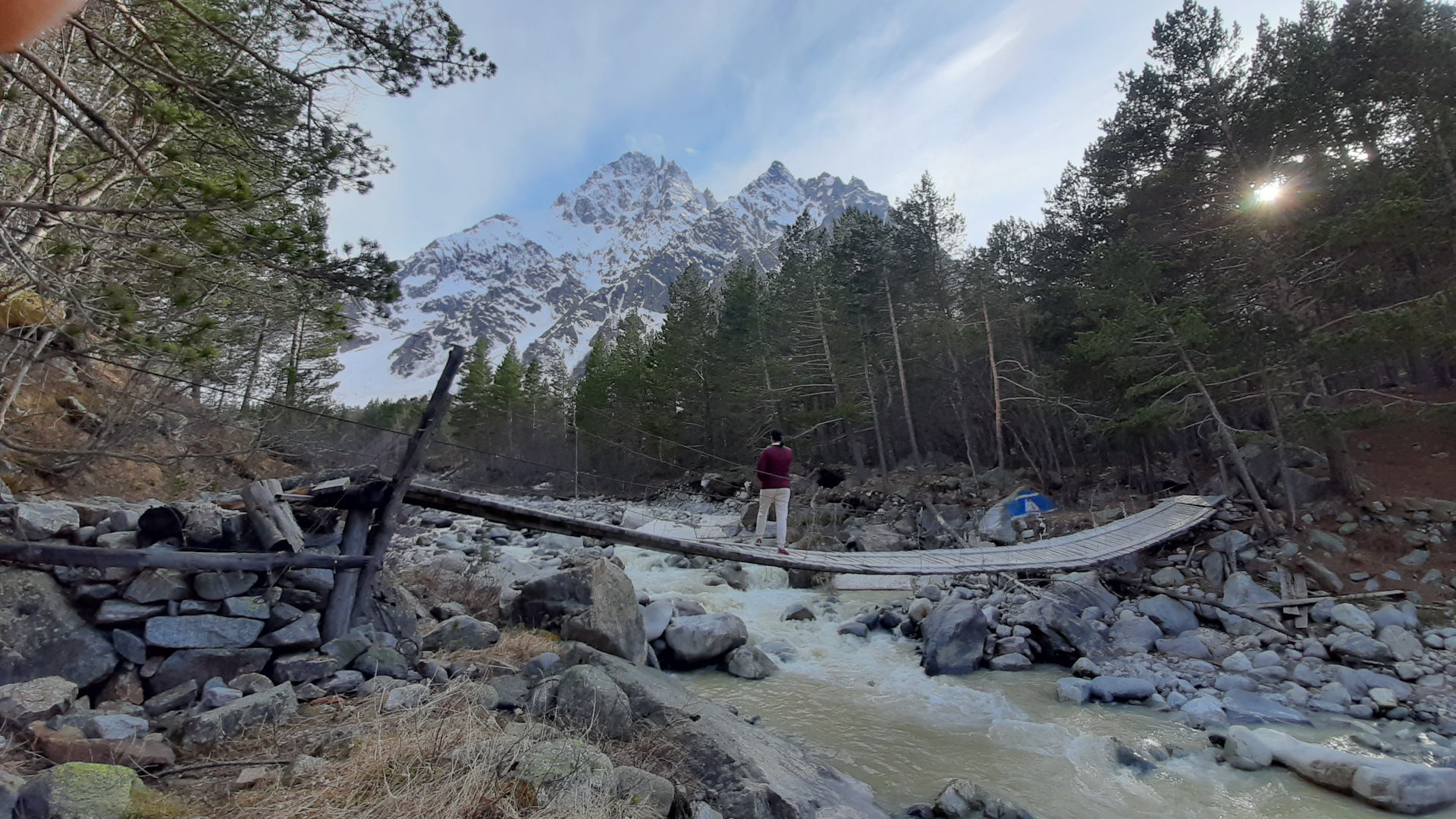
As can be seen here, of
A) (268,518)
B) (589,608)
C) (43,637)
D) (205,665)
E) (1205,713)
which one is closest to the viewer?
(43,637)

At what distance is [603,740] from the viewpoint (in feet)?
10.7

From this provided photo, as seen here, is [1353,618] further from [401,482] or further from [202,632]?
[202,632]

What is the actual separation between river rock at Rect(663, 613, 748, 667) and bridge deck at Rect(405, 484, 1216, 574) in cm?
98

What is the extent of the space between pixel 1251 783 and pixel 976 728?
1794 millimetres

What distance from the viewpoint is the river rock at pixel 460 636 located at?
4684mm

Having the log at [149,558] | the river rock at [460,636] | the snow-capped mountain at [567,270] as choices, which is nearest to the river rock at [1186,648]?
the river rock at [460,636]

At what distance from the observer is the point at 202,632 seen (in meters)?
3.61

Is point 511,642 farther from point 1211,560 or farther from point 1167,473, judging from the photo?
point 1167,473

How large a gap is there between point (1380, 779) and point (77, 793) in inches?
Answer: 255

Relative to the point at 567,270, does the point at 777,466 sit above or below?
below

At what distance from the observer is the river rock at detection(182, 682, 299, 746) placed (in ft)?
9.00

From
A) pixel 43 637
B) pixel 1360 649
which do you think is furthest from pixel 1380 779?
pixel 43 637

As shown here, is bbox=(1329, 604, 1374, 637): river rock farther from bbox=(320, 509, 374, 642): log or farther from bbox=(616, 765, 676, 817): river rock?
bbox=(320, 509, 374, 642): log

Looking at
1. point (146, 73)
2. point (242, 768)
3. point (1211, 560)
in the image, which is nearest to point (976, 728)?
point (242, 768)
